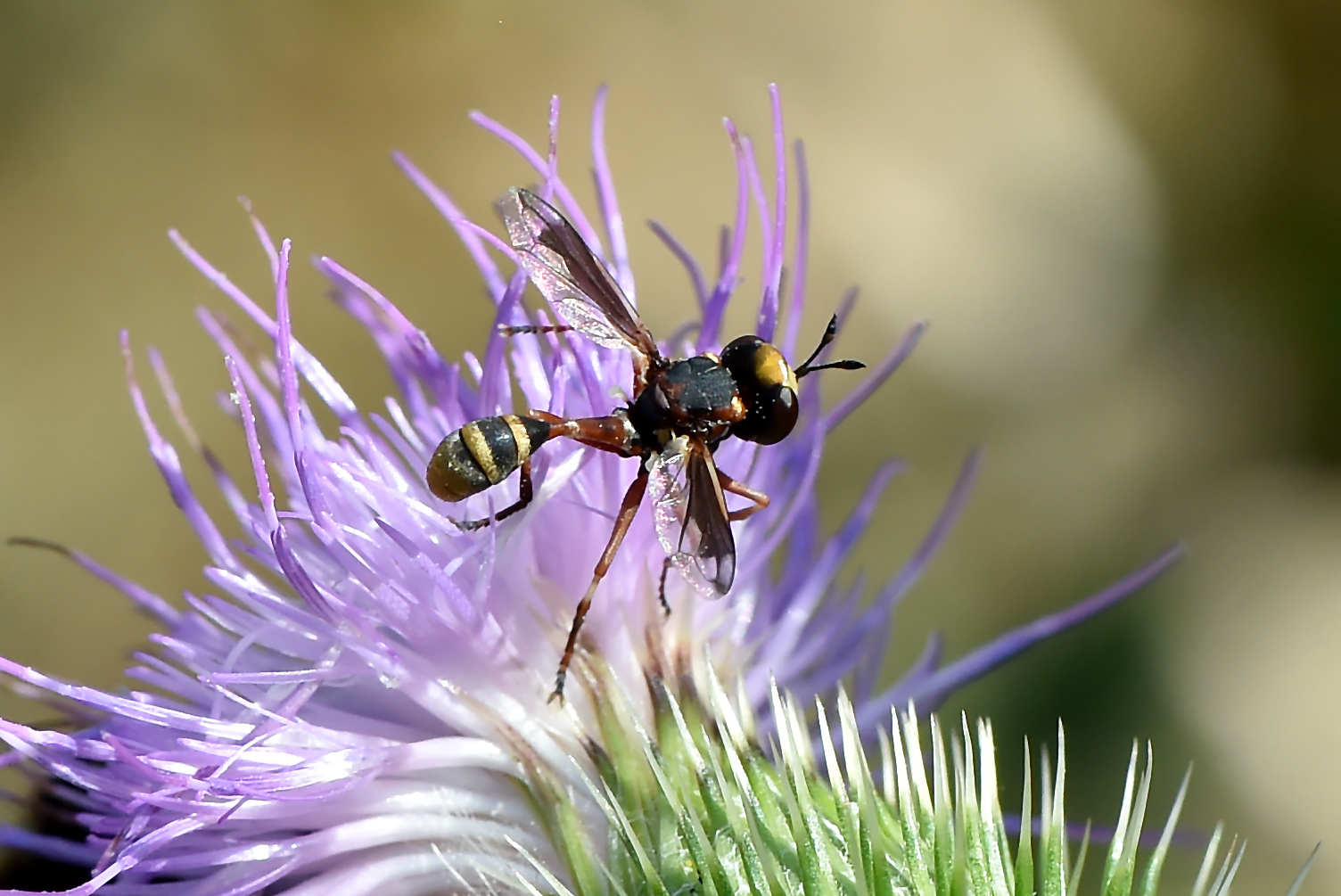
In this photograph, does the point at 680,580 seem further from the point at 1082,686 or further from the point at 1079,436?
the point at 1079,436

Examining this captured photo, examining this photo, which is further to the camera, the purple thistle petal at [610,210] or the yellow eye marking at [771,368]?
the purple thistle petal at [610,210]

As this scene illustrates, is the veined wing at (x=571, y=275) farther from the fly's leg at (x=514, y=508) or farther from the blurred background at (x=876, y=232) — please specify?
the blurred background at (x=876, y=232)

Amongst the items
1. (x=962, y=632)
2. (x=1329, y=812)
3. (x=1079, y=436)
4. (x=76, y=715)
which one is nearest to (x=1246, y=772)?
(x=1329, y=812)

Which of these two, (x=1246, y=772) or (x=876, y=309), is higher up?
(x=876, y=309)

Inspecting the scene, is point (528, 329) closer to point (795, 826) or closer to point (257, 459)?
point (257, 459)

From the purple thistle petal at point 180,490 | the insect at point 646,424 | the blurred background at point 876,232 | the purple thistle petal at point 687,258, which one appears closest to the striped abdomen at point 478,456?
the insect at point 646,424
